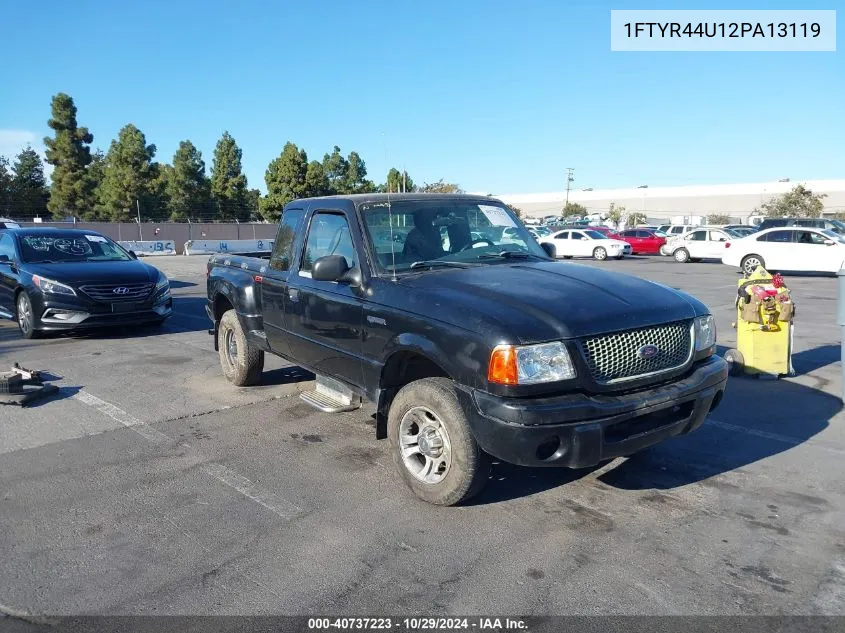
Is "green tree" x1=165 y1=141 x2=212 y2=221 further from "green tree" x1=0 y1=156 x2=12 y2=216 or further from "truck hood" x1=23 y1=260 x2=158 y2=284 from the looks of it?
"truck hood" x1=23 y1=260 x2=158 y2=284

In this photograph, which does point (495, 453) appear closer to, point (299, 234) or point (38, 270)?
point (299, 234)

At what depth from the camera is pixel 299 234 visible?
572cm

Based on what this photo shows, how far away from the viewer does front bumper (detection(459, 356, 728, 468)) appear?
141 inches

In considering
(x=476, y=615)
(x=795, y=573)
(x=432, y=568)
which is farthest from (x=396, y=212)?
(x=795, y=573)

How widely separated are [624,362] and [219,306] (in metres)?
4.85

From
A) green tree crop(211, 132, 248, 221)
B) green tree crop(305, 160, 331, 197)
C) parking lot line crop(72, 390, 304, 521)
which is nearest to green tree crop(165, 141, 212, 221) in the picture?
green tree crop(211, 132, 248, 221)

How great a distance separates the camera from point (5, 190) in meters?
52.1

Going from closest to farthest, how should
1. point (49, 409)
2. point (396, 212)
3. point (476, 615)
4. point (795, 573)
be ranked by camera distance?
point (476, 615), point (795, 573), point (396, 212), point (49, 409)

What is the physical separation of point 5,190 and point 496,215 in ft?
189

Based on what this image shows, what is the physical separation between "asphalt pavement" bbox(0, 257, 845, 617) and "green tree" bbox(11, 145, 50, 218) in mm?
49351

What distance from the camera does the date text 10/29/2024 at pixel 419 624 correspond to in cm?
299

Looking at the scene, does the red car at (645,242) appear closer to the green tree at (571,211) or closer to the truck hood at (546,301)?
the truck hood at (546,301)

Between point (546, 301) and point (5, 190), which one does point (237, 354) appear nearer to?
point (546, 301)

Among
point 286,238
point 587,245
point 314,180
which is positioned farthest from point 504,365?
point 314,180
